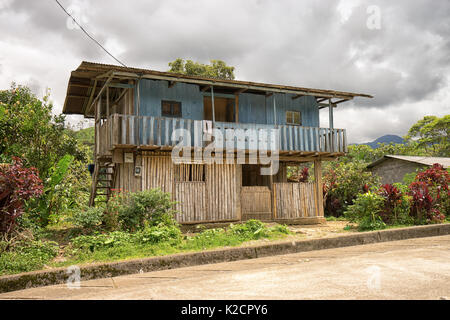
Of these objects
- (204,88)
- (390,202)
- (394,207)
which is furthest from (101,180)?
(394,207)

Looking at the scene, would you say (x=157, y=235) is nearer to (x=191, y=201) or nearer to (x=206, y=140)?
(x=191, y=201)

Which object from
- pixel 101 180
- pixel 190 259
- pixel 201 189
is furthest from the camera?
pixel 101 180

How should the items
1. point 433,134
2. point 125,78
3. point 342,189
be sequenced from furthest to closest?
point 433,134 → point 342,189 → point 125,78

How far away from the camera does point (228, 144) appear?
12.9 meters

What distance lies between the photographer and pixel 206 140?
1277 centimetres

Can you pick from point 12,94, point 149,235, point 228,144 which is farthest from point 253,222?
point 12,94

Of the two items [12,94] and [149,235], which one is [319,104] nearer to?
[149,235]

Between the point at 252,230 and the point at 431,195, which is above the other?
the point at 431,195

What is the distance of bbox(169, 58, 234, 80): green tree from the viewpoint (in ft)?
94.9

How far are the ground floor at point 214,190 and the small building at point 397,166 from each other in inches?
440

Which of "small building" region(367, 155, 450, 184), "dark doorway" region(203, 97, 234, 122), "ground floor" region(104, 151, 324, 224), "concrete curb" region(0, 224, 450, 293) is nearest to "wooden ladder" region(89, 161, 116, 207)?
"ground floor" region(104, 151, 324, 224)

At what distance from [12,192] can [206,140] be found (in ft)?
21.5

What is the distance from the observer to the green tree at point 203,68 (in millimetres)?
28938

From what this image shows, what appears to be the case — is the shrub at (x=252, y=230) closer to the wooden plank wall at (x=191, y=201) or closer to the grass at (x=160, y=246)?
the grass at (x=160, y=246)
